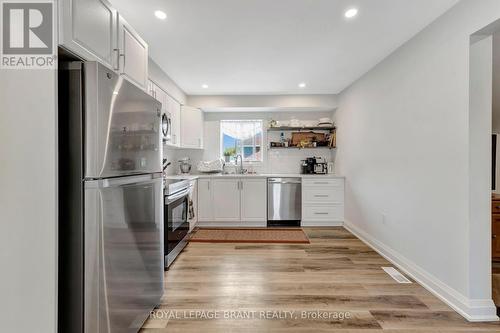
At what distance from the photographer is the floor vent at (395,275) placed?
99.0 inches

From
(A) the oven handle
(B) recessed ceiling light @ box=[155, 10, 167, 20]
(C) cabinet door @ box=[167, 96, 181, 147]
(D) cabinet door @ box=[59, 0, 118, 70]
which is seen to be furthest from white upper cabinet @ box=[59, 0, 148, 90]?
(C) cabinet door @ box=[167, 96, 181, 147]

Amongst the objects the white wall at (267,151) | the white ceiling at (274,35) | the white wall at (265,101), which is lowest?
the white wall at (267,151)

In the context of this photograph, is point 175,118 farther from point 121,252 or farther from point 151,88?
point 121,252

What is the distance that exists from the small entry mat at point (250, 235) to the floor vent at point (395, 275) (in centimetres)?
114

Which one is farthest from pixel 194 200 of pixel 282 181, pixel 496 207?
pixel 496 207

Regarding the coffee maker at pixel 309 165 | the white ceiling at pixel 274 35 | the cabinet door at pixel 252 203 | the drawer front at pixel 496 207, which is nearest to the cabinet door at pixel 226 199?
the cabinet door at pixel 252 203

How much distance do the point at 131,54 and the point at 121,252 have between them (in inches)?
59.8

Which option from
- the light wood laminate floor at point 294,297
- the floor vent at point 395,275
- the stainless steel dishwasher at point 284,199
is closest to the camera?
the light wood laminate floor at point 294,297

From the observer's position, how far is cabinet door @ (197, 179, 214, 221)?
179 inches

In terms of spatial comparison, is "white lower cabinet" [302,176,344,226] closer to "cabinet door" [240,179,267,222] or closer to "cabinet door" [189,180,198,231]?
"cabinet door" [240,179,267,222]

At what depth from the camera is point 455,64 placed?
2061 mm

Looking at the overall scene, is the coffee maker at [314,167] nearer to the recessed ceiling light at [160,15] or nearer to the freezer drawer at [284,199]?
the freezer drawer at [284,199]

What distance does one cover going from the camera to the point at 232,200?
456cm

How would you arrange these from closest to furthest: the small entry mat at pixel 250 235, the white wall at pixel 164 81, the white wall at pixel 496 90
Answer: the white wall at pixel 496 90
the white wall at pixel 164 81
the small entry mat at pixel 250 235
